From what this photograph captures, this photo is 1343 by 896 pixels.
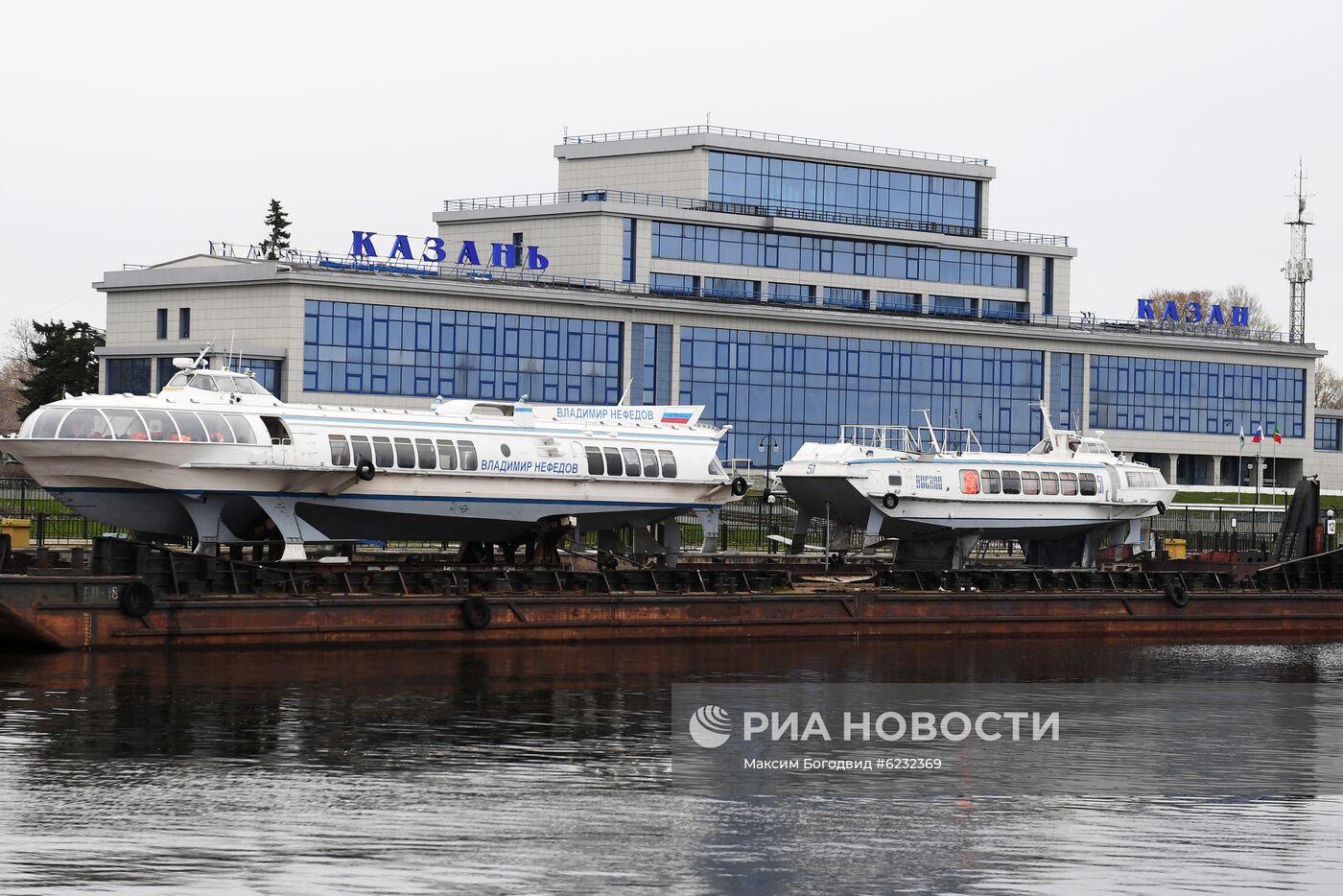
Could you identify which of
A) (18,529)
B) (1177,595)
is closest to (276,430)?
(18,529)

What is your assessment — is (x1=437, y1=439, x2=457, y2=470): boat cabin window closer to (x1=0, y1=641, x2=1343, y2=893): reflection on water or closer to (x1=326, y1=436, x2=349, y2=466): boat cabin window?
(x1=326, y1=436, x2=349, y2=466): boat cabin window

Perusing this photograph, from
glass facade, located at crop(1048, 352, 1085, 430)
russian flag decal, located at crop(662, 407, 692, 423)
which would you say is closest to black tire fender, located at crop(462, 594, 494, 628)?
russian flag decal, located at crop(662, 407, 692, 423)

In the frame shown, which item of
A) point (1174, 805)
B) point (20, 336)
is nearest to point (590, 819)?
point (1174, 805)

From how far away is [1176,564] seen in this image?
63875 millimetres

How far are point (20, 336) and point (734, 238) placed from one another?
76076 mm

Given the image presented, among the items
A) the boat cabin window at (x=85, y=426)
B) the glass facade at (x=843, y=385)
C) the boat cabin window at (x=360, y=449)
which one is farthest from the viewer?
the glass facade at (x=843, y=385)

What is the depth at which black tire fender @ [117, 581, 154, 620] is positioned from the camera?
42312 millimetres

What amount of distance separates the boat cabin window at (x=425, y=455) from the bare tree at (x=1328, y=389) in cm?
14345

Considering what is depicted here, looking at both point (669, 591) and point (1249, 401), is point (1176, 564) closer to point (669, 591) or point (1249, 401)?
point (669, 591)

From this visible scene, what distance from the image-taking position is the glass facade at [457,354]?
93875 millimetres

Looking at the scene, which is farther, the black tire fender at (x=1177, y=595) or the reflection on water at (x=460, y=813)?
the black tire fender at (x=1177, y=595)

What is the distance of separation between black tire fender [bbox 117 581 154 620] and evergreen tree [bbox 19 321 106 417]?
65.7 metres

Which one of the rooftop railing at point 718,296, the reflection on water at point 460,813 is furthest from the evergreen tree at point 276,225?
the reflection on water at point 460,813

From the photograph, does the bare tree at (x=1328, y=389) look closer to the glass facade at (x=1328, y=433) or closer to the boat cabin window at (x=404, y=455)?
the glass facade at (x=1328, y=433)
